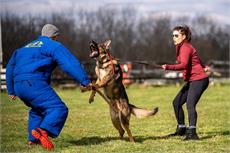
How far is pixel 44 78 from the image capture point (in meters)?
6.65

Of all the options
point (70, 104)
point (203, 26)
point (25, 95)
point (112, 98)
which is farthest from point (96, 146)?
point (203, 26)

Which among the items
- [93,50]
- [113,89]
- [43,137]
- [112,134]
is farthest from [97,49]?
[112,134]

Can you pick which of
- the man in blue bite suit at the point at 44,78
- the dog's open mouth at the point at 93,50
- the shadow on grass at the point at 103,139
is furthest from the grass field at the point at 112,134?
the dog's open mouth at the point at 93,50

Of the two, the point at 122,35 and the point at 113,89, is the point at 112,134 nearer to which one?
the point at 113,89

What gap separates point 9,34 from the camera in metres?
22.0

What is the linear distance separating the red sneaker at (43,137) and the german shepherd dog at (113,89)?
104cm

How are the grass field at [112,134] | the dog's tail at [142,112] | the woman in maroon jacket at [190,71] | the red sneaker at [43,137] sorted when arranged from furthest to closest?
1. the woman in maroon jacket at [190,71]
2. the dog's tail at [142,112]
3. the grass field at [112,134]
4. the red sneaker at [43,137]

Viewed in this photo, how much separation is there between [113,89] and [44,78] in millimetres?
1225

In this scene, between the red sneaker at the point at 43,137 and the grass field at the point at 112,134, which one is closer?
the red sneaker at the point at 43,137

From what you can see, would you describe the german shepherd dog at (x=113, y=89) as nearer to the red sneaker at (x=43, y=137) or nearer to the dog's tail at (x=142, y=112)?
the dog's tail at (x=142, y=112)

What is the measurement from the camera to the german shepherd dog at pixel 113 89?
288 inches

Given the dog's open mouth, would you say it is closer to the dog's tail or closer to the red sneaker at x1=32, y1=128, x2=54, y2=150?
the dog's tail

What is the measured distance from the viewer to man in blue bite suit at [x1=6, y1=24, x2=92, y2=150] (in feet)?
21.5

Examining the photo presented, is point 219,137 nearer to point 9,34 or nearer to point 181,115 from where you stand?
point 181,115
